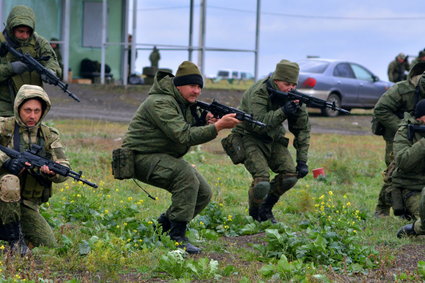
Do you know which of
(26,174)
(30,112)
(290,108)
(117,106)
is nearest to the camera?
(30,112)

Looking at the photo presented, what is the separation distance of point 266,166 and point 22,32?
2.91 metres

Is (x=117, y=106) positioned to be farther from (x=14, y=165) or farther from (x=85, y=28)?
(x=14, y=165)

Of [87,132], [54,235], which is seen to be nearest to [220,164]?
[87,132]

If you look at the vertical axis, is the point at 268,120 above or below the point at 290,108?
below

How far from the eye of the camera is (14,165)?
6961mm

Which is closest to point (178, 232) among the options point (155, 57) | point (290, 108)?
point (290, 108)

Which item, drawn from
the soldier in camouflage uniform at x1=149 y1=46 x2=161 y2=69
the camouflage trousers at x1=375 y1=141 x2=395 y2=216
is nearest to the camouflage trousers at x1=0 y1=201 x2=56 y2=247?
the camouflage trousers at x1=375 y1=141 x2=395 y2=216

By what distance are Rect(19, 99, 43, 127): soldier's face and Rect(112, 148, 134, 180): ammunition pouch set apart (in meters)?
0.95

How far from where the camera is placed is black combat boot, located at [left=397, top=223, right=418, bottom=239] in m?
8.48

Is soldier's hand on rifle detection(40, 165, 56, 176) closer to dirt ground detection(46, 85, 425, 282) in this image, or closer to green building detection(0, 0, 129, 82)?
dirt ground detection(46, 85, 425, 282)

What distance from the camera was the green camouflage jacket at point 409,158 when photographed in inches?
342

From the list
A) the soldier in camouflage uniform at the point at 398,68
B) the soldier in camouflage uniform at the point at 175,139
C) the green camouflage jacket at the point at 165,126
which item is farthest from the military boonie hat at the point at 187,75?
the soldier in camouflage uniform at the point at 398,68

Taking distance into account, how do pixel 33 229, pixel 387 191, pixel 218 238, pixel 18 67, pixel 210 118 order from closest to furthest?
1. pixel 33 229
2. pixel 210 118
3. pixel 218 238
4. pixel 18 67
5. pixel 387 191

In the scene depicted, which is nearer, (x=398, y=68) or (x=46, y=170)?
(x=46, y=170)
